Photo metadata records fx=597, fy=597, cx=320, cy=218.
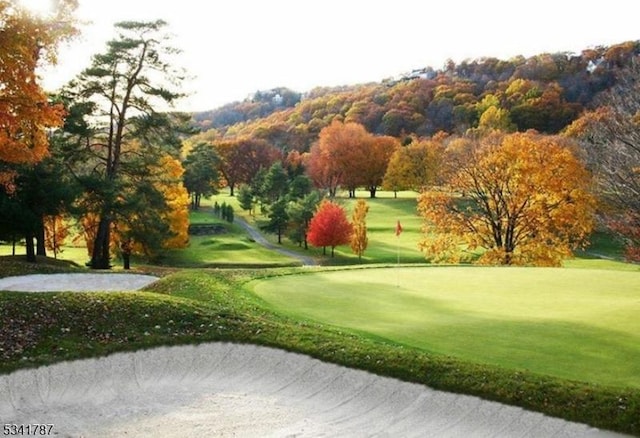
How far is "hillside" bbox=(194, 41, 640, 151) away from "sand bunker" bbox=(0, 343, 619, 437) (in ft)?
301

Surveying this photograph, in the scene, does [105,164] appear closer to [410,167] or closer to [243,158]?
[410,167]

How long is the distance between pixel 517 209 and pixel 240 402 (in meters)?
31.4

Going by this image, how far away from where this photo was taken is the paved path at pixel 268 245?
4960 cm

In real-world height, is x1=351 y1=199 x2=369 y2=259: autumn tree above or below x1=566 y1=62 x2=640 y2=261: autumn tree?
below

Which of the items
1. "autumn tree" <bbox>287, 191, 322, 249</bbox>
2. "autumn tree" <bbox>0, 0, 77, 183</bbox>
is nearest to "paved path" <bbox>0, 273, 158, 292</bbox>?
"autumn tree" <bbox>0, 0, 77, 183</bbox>

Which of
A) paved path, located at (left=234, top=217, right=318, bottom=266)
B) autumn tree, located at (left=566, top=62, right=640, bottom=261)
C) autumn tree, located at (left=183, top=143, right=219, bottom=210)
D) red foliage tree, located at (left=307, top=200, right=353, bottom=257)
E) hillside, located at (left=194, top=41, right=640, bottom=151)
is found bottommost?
paved path, located at (left=234, top=217, right=318, bottom=266)

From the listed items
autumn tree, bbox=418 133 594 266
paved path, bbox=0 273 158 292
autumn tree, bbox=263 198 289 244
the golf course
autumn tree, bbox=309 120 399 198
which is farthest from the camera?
autumn tree, bbox=309 120 399 198

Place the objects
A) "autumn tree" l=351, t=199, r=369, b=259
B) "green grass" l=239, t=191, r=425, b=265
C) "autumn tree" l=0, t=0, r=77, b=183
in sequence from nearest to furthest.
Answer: "autumn tree" l=0, t=0, r=77, b=183 < "autumn tree" l=351, t=199, r=369, b=259 < "green grass" l=239, t=191, r=425, b=265

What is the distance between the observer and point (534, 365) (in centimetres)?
1067

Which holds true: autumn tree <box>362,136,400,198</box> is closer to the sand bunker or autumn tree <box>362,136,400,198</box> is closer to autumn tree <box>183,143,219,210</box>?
autumn tree <box>183,143,219,210</box>

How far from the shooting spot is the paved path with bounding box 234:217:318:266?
49603mm

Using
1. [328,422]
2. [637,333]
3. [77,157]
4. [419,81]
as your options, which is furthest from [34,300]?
[419,81]

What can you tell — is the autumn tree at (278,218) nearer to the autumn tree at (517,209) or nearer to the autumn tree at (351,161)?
the autumn tree at (517,209)

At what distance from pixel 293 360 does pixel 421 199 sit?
97.9ft
